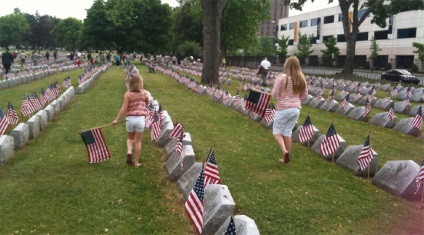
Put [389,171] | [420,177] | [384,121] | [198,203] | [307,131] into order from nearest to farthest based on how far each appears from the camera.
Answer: [198,203] < [420,177] < [389,171] < [307,131] < [384,121]

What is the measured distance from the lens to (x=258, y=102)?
9.84 m

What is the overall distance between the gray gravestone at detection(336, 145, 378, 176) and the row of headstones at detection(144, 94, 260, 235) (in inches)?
122

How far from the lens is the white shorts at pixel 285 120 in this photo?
7.59m

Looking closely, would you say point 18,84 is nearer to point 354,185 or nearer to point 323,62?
point 354,185

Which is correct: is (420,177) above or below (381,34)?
below

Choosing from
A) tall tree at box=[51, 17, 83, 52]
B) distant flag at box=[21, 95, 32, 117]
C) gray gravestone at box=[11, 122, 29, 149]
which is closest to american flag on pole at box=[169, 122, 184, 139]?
gray gravestone at box=[11, 122, 29, 149]

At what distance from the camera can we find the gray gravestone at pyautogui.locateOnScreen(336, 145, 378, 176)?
24.7 feet

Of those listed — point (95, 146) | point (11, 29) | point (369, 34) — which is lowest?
point (95, 146)

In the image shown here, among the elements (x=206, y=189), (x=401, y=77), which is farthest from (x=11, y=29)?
(x=206, y=189)

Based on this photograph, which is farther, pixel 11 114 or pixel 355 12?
pixel 355 12

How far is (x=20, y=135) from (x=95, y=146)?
2289 mm

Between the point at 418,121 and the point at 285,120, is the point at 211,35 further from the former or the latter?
the point at 285,120

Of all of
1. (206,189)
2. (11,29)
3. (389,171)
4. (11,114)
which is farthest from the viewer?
(11,29)

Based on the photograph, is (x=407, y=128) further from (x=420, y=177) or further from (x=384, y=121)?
(x=420, y=177)
